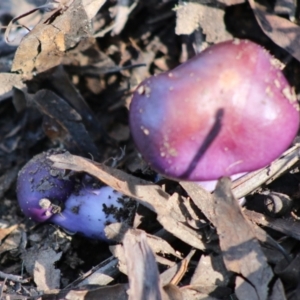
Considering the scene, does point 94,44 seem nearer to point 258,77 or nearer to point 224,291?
point 258,77

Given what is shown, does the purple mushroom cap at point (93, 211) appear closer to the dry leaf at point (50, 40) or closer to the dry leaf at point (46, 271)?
the dry leaf at point (46, 271)

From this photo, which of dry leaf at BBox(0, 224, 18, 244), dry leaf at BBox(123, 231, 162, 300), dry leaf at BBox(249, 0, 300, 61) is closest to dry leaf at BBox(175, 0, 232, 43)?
dry leaf at BBox(249, 0, 300, 61)

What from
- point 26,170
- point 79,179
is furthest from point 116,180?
point 26,170

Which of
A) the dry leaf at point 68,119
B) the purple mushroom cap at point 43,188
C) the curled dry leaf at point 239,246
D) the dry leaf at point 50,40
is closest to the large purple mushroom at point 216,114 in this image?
the curled dry leaf at point 239,246

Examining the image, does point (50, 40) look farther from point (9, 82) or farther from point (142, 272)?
point (142, 272)

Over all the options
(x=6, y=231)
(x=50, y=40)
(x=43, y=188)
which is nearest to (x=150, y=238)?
A: (x=43, y=188)

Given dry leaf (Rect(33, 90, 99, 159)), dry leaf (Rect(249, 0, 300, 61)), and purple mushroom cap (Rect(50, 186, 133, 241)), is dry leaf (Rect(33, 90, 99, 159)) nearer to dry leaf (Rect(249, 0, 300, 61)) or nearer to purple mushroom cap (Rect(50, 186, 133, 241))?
purple mushroom cap (Rect(50, 186, 133, 241))
